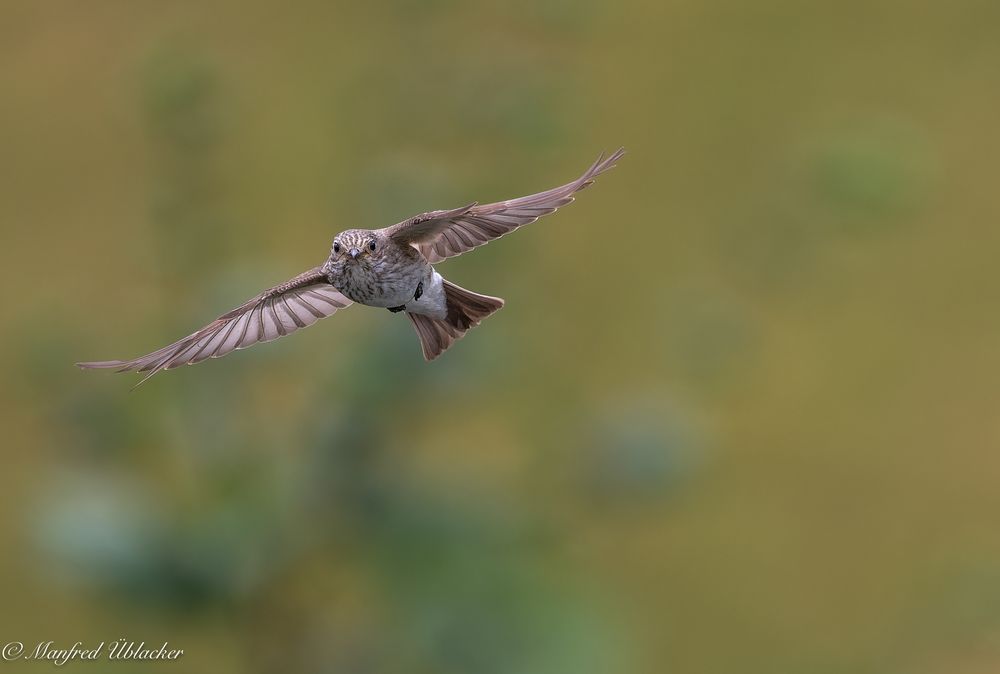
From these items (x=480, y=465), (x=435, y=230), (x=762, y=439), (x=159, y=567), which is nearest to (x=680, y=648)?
(x=762, y=439)

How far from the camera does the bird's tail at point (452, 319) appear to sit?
340 cm

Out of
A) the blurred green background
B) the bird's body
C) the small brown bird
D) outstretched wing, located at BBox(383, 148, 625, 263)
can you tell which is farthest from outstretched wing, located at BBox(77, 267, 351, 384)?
the blurred green background

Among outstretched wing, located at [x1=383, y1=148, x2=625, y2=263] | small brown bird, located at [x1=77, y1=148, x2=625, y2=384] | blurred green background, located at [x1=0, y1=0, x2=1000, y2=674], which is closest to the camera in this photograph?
outstretched wing, located at [x1=383, y1=148, x2=625, y2=263]

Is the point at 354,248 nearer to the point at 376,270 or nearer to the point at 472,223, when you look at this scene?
the point at 376,270

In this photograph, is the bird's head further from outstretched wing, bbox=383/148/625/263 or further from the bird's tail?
the bird's tail

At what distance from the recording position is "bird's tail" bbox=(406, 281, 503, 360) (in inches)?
134

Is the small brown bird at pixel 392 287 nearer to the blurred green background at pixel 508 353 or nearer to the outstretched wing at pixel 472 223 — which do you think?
the outstretched wing at pixel 472 223

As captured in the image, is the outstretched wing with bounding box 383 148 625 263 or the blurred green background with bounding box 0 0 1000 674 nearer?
the outstretched wing with bounding box 383 148 625 263

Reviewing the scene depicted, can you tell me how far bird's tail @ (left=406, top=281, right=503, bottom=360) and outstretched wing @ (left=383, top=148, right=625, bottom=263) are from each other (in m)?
0.17

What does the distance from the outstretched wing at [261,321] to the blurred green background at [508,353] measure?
4.79 ft

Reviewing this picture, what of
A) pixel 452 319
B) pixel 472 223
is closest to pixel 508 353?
pixel 452 319

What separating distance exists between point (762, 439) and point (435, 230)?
8.28 m

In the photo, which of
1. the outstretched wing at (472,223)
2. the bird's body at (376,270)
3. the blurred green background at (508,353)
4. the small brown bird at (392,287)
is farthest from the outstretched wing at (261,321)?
the blurred green background at (508,353)

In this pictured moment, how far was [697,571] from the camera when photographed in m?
10.2
